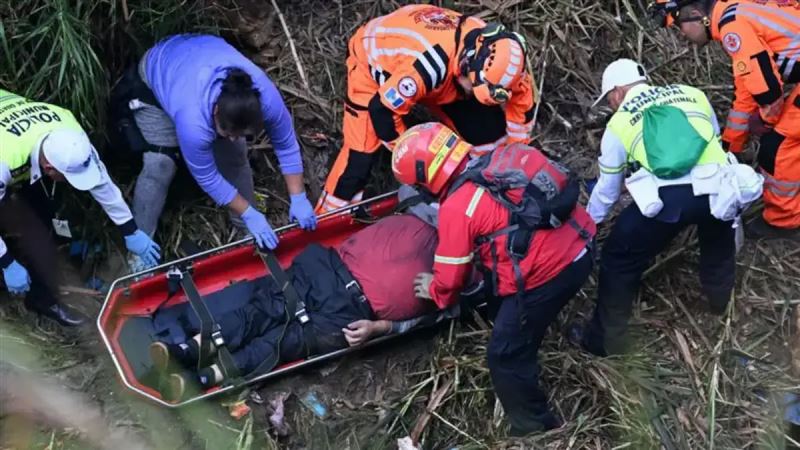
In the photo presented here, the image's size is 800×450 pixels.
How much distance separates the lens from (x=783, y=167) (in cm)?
486

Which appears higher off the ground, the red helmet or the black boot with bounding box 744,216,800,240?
the red helmet

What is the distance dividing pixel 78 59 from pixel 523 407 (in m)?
2.78

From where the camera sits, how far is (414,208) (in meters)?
4.65

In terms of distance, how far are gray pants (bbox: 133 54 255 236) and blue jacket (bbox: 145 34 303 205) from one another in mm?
146

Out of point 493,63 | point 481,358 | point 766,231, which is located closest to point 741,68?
point 766,231

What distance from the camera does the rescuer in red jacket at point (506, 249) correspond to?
153 inches

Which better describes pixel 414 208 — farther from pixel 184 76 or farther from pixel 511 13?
pixel 511 13

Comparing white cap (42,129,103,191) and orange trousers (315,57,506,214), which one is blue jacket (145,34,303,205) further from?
white cap (42,129,103,191)

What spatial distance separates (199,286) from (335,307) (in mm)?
825

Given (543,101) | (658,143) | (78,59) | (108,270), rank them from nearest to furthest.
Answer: (658,143) → (78,59) → (108,270) → (543,101)

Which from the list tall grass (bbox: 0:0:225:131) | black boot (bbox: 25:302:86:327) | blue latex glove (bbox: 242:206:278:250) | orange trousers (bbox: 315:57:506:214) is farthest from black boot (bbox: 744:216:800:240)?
black boot (bbox: 25:302:86:327)

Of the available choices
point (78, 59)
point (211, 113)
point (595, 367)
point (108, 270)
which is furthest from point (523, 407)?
point (78, 59)

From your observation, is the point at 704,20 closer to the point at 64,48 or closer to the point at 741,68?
the point at 741,68

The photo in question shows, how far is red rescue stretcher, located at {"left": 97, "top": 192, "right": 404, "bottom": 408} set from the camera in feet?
14.1
